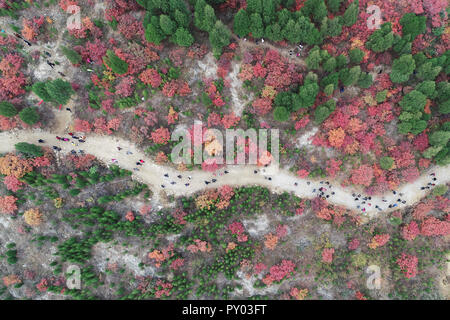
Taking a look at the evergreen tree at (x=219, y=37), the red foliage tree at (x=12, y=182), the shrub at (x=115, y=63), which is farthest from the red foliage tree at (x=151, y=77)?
the red foliage tree at (x=12, y=182)

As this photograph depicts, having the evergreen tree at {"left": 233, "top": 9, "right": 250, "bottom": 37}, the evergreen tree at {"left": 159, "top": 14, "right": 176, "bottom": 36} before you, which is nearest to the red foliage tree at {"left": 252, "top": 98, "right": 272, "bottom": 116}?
the evergreen tree at {"left": 233, "top": 9, "right": 250, "bottom": 37}

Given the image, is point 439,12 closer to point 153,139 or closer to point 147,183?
point 153,139

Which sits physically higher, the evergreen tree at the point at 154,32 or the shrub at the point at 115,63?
the evergreen tree at the point at 154,32

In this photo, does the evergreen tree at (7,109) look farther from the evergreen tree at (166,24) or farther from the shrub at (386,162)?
the shrub at (386,162)

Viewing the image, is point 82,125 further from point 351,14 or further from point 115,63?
point 351,14

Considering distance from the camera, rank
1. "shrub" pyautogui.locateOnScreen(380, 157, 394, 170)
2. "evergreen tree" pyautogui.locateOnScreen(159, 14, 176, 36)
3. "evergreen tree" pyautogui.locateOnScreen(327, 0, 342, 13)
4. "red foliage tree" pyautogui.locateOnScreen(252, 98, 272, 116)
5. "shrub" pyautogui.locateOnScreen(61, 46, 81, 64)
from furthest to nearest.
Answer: "shrub" pyautogui.locateOnScreen(380, 157, 394, 170) → "red foliage tree" pyautogui.locateOnScreen(252, 98, 272, 116) → "shrub" pyautogui.locateOnScreen(61, 46, 81, 64) → "evergreen tree" pyautogui.locateOnScreen(327, 0, 342, 13) → "evergreen tree" pyautogui.locateOnScreen(159, 14, 176, 36)

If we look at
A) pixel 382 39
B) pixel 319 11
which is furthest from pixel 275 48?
pixel 382 39

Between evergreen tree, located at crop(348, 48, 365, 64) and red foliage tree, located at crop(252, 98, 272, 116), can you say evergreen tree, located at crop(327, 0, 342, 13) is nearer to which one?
evergreen tree, located at crop(348, 48, 365, 64)

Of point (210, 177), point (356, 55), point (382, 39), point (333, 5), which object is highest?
point (333, 5)

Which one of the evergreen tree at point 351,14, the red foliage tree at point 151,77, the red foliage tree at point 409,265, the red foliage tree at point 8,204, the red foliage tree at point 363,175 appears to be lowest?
the red foliage tree at point 409,265
